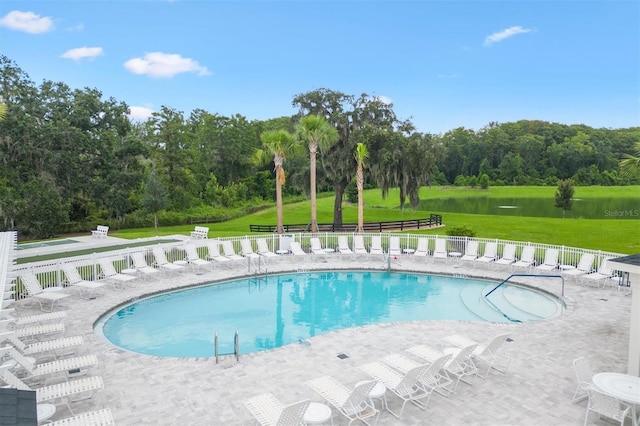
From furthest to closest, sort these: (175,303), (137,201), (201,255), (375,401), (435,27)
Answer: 1. (137,201)
2. (435,27)
3. (201,255)
4. (175,303)
5. (375,401)

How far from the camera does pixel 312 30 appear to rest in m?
34.1

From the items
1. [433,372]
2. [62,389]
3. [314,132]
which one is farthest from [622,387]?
[314,132]

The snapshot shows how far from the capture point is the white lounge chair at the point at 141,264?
14414 mm

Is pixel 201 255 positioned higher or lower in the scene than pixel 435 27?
lower

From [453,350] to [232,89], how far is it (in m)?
47.6

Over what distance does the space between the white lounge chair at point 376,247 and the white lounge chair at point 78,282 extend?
35.1ft

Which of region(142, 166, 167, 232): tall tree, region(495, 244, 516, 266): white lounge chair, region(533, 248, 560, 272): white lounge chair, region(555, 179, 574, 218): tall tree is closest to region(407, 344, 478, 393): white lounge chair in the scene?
region(533, 248, 560, 272): white lounge chair

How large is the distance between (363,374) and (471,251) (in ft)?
36.4

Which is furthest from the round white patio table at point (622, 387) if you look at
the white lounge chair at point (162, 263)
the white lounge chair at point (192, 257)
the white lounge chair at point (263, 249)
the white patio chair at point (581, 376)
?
the white lounge chair at point (192, 257)

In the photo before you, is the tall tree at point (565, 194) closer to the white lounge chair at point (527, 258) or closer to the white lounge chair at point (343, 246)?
the white lounge chair at point (527, 258)

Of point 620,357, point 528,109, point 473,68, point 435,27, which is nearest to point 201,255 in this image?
point 620,357

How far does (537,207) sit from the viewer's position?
5228 cm

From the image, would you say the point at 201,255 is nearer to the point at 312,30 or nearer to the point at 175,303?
the point at 175,303

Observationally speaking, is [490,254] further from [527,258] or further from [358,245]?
[358,245]
